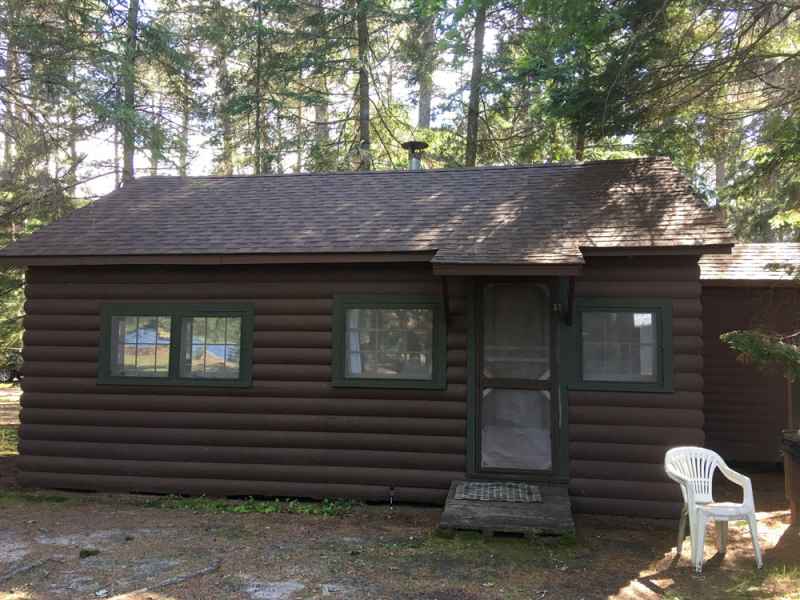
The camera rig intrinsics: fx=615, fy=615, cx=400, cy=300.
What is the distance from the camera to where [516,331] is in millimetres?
6395

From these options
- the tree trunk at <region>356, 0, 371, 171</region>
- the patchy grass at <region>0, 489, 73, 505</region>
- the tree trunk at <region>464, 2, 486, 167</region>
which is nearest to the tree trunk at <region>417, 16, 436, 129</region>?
the tree trunk at <region>464, 2, 486, 167</region>

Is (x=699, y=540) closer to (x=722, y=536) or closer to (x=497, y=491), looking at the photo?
(x=722, y=536)

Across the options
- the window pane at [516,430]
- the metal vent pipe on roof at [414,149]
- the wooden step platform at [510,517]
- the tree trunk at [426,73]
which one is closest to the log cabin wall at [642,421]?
the window pane at [516,430]

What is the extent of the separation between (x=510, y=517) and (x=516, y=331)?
1.93 m

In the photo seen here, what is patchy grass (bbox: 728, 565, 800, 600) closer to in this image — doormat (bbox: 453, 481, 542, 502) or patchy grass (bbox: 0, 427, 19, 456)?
doormat (bbox: 453, 481, 542, 502)

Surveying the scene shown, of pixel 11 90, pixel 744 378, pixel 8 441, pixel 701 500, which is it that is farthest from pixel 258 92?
pixel 701 500

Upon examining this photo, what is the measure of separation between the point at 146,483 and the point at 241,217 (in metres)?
3.30

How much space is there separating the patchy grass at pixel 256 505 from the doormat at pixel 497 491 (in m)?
1.25

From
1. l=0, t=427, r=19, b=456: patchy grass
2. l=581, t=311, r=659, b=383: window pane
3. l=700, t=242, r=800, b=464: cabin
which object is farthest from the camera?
l=0, t=427, r=19, b=456: patchy grass

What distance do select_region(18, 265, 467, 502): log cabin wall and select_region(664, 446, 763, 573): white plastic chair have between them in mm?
2083

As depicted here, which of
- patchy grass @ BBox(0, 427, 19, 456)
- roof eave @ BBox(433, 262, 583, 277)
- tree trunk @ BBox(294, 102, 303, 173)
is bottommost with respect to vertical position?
patchy grass @ BBox(0, 427, 19, 456)

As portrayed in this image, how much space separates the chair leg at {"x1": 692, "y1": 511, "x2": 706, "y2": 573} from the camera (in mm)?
4590

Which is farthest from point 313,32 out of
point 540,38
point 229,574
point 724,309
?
point 229,574

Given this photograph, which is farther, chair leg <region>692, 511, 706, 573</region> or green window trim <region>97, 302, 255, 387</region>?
green window trim <region>97, 302, 255, 387</region>
